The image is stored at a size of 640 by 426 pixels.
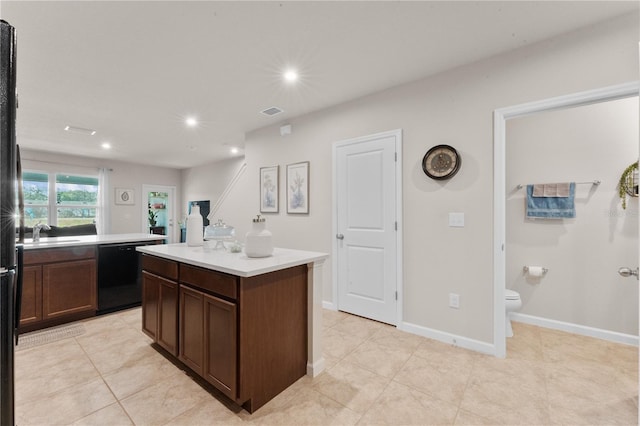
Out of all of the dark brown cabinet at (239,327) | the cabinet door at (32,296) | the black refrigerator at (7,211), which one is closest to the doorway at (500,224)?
the dark brown cabinet at (239,327)

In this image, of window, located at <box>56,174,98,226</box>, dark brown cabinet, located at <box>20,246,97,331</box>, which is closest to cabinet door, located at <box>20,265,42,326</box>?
dark brown cabinet, located at <box>20,246,97,331</box>

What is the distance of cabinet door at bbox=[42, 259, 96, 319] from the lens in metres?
2.81

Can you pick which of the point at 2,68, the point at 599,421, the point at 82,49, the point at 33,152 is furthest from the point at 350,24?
the point at 33,152

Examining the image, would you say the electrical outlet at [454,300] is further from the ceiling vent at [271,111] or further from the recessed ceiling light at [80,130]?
the recessed ceiling light at [80,130]

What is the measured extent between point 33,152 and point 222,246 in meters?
6.26

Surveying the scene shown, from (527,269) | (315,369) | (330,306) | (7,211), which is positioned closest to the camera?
(7,211)

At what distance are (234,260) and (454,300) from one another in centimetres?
196

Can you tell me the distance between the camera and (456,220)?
252 centimetres

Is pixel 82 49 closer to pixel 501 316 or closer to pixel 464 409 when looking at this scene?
pixel 464 409

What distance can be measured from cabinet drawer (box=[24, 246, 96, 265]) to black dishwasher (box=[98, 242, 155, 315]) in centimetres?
10

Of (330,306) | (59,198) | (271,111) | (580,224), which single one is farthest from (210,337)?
(59,198)

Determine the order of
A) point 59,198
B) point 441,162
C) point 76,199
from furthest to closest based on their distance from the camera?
1. point 76,199
2. point 59,198
3. point 441,162

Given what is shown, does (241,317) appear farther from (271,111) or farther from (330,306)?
(271,111)

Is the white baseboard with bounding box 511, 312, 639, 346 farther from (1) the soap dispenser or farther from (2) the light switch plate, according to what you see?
(1) the soap dispenser
